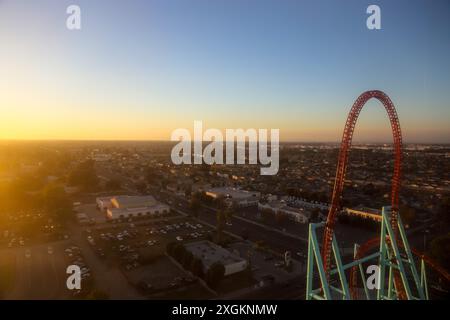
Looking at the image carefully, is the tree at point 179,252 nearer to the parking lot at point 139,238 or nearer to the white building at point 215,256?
the white building at point 215,256

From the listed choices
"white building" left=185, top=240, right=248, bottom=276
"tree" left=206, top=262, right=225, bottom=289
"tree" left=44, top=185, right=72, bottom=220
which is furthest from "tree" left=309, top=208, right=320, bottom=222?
"tree" left=44, top=185, right=72, bottom=220

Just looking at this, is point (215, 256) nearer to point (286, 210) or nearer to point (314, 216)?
point (286, 210)

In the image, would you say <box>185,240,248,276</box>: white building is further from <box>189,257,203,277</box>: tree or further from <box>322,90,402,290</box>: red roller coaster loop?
<box>322,90,402,290</box>: red roller coaster loop

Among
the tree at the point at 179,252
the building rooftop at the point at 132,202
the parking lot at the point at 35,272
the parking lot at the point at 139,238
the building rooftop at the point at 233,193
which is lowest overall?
the parking lot at the point at 139,238

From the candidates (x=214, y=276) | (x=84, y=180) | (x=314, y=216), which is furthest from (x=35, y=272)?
(x=84, y=180)

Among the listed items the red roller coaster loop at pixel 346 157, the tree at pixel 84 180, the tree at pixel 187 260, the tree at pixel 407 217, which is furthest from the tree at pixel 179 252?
the tree at pixel 84 180
